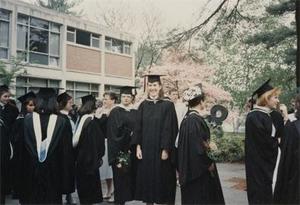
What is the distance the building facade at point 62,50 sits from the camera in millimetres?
22531

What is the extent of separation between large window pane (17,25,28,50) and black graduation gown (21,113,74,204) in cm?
1765

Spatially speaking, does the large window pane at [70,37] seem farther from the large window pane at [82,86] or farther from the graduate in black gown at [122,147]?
the graduate in black gown at [122,147]

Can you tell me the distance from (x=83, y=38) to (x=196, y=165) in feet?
77.3

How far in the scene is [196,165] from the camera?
5.93m

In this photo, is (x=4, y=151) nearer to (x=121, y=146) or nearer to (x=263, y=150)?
(x=121, y=146)

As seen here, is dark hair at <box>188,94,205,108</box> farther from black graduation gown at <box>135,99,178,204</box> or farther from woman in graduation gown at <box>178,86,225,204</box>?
black graduation gown at <box>135,99,178,204</box>

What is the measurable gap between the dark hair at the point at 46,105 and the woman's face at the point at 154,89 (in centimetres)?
145

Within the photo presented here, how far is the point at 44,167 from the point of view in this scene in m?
6.46

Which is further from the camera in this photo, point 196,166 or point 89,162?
point 89,162

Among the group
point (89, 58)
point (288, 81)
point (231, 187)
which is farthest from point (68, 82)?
point (231, 187)

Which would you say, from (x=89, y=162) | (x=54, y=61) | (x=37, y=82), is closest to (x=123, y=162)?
(x=89, y=162)

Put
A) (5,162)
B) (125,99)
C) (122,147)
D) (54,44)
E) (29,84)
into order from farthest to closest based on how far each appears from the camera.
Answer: (54,44) < (29,84) < (125,99) < (122,147) < (5,162)

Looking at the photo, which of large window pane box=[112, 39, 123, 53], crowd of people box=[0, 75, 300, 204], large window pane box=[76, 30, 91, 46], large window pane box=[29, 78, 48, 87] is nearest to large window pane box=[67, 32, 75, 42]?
large window pane box=[76, 30, 91, 46]

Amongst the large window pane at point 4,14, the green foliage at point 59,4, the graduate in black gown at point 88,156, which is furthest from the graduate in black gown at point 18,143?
the green foliage at point 59,4
